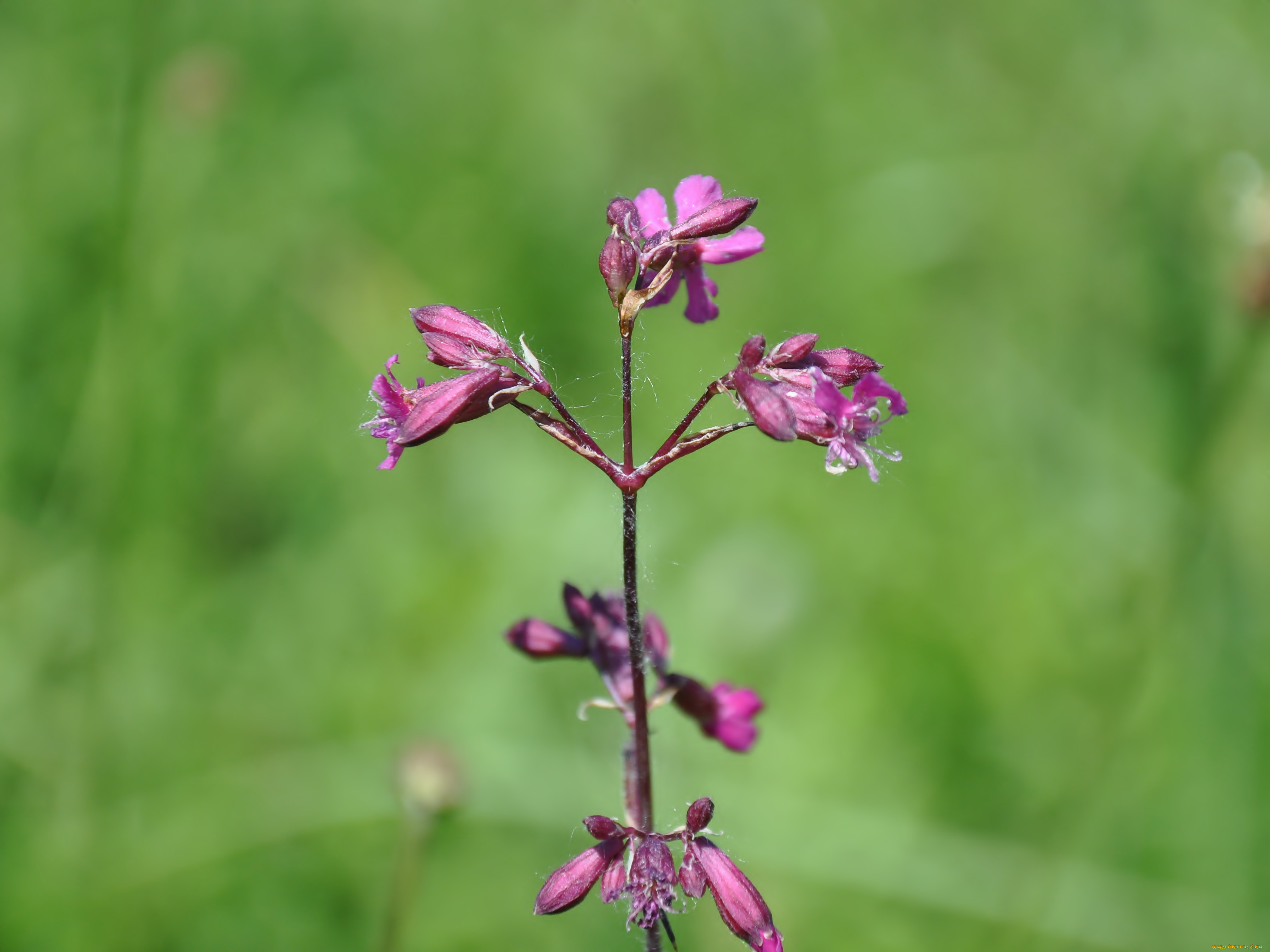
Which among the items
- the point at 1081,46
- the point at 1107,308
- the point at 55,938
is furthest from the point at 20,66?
the point at 1081,46

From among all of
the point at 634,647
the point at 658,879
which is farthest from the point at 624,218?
the point at 658,879

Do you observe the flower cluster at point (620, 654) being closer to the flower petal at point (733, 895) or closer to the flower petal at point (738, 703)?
the flower petal at point (738, 703)

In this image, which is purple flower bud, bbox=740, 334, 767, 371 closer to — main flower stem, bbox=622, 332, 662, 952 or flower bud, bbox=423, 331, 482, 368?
main flower stem, bbox=622, 332, 662, 952

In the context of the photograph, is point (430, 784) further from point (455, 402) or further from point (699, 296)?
point (699, 296)

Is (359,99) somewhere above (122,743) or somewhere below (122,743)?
above

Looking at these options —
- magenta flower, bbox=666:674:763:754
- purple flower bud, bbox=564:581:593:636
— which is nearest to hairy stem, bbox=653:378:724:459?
purple flower bud, bbox=564:581:593:636

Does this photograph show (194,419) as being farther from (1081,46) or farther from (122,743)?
(1081,46)
